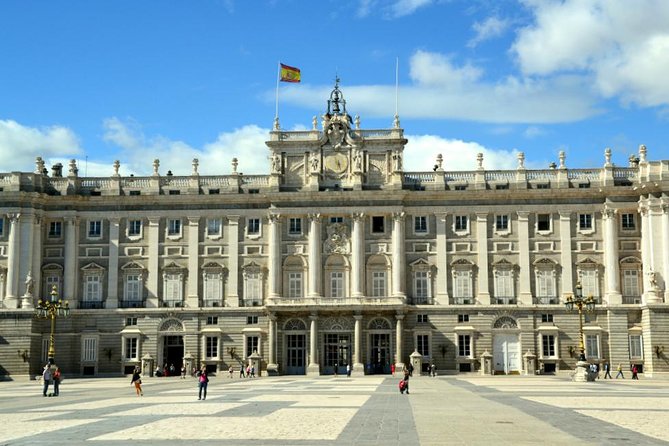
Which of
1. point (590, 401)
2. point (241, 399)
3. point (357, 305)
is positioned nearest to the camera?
point (590, 401)

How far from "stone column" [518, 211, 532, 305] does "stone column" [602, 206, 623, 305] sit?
233 inches

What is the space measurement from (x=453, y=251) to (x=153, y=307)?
24.4 meters

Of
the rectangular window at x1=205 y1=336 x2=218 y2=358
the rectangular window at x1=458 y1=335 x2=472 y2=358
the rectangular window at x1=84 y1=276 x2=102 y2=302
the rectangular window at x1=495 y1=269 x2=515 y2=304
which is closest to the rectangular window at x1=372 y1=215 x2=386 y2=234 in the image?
the rectangular window at x1=495 y1=269 x2=515 y2=304

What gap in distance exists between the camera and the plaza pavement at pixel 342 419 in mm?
23016

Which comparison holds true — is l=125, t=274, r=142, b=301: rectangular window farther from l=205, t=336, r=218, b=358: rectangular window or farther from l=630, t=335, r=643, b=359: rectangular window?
l=630, t=335, r=643, b=359: rectangular window

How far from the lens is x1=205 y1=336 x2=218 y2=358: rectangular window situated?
73.4m

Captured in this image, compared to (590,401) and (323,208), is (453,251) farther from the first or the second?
(590,401)

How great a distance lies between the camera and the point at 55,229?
246 ft

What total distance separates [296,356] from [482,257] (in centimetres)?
1660

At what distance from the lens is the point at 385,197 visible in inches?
2891

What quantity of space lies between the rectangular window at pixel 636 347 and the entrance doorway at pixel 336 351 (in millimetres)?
21638

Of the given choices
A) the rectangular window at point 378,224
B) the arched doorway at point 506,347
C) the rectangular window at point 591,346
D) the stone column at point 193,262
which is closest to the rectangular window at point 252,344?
the stone column at point 193,262


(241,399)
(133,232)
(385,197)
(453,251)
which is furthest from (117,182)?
(241,399)

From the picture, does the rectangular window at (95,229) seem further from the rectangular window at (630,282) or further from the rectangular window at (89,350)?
the rectangular window at (630,282)
